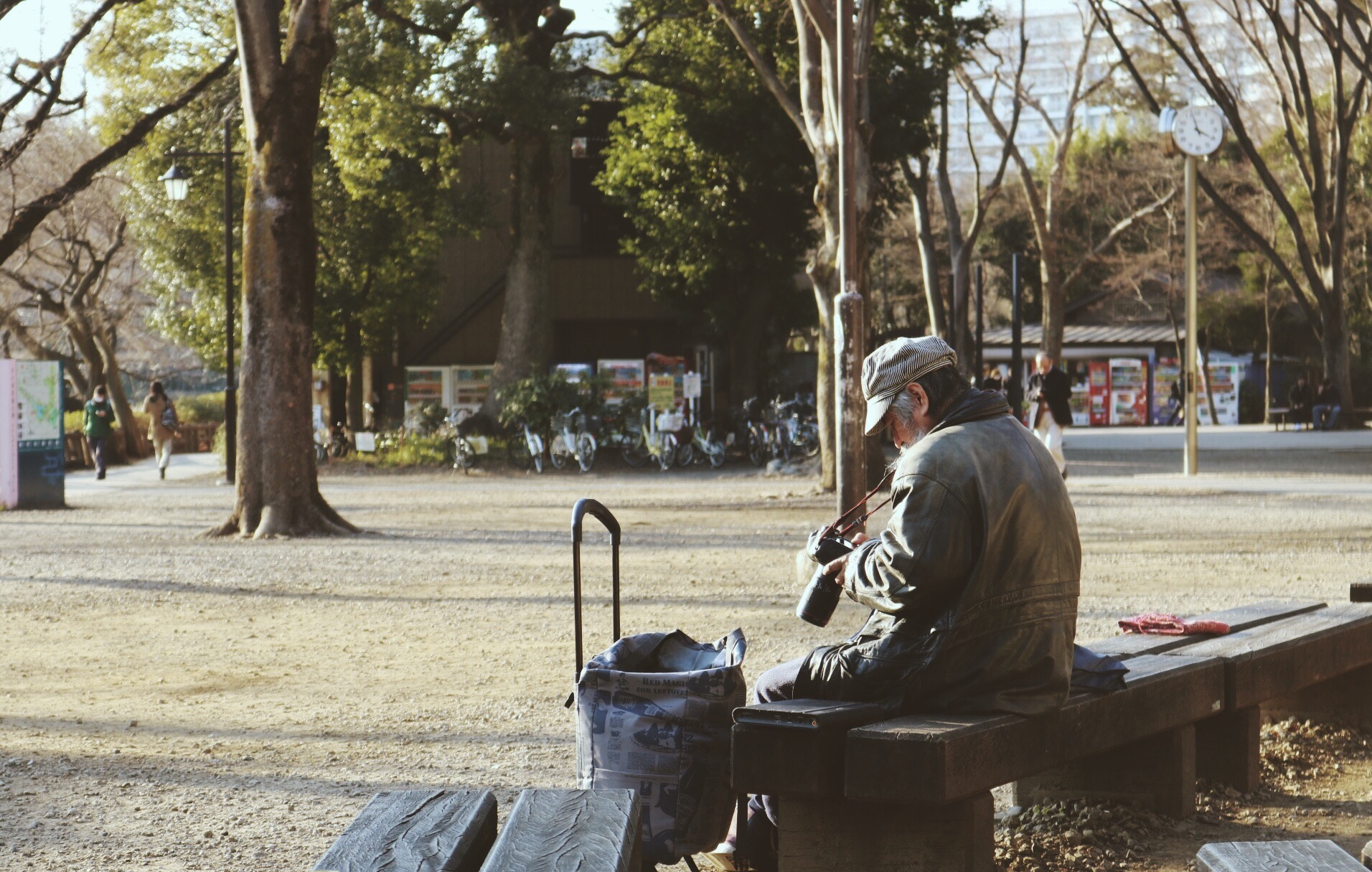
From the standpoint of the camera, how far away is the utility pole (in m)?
14.2

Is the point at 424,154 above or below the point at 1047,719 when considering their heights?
above

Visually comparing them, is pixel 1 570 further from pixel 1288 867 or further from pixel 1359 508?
pixel 1359 508

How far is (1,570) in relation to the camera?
1280 centimetres

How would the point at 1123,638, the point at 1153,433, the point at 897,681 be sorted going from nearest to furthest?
1. the point at 897,681
2. the point at 1123,638
3. the point at 1153,433

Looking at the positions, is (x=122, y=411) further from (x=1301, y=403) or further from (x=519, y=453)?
(x=1301, y=403)

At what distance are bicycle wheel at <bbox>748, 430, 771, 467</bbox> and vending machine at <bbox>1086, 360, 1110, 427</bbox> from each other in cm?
2328

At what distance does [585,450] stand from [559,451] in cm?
59

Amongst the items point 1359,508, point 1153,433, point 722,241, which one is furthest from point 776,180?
point 1153,433

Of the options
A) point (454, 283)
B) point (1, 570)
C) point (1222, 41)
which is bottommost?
point (1, 570)

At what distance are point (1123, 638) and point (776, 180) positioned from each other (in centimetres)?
2303

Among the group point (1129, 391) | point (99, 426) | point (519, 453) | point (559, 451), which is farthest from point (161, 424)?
point (1129, 391)

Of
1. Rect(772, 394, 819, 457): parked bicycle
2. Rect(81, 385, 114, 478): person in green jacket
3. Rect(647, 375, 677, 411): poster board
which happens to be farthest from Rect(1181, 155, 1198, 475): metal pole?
Rect(81, 385, 114, 478): person in green jacket

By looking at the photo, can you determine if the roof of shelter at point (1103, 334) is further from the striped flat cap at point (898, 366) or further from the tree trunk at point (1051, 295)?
the striped flat cap at point (898, 366)

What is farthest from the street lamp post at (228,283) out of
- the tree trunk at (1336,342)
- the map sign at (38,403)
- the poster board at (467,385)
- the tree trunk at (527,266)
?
the tree trunk at (1336,342)
